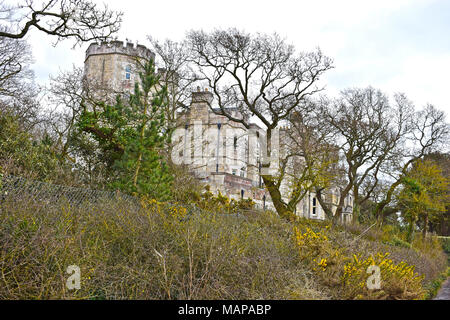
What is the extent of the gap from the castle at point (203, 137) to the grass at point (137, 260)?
14.6m

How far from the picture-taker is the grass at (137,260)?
4.60m

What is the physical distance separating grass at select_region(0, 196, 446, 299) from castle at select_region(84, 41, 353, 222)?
48.0 ft

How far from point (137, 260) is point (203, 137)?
23.8 metres

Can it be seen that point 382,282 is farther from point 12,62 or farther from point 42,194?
point 12,62

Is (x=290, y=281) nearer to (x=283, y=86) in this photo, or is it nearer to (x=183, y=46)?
(x=283, y=86)

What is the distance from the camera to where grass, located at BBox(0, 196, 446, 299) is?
4.60m

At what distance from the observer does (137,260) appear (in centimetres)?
536

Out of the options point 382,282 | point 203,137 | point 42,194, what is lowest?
point 382,282

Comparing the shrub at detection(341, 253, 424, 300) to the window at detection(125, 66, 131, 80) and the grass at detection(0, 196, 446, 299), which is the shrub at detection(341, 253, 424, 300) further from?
the window at detection(125, 66, 131, 80)

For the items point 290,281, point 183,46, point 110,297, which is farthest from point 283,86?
point 110,297

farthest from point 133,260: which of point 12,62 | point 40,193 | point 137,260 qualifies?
point 12,62

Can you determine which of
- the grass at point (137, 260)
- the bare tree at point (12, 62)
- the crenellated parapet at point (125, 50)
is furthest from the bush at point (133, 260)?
the crenellated parapet at point (125, 50)

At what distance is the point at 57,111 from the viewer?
20062 millimetres

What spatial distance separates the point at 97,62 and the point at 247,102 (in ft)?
53.8
